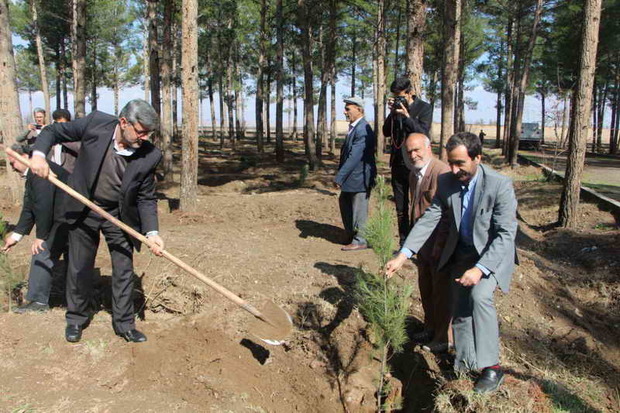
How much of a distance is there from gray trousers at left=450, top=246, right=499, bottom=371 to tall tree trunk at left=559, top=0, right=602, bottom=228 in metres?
6.80

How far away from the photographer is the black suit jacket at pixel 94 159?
11.9 feet

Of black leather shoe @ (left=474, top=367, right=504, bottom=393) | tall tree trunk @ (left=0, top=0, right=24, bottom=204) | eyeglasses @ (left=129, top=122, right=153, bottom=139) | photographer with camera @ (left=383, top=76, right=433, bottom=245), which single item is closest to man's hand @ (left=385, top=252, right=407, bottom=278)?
black leather shoe @ (left=474, top=367, right=504, bottom=393)

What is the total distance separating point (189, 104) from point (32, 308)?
5095 mm

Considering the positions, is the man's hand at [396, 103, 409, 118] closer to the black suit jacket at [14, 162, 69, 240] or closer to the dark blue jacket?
the dark blue jacket

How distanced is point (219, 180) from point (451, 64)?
25.2 feet

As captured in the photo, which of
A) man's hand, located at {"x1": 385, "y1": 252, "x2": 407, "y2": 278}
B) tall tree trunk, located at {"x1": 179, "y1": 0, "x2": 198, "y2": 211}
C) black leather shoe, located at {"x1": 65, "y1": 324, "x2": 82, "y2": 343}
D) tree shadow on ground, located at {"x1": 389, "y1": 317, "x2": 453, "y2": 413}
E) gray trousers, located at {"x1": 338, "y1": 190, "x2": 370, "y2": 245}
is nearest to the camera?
man's hand, located at {"x1": 385, "y1": 252, "x2": 407, "y2": 278}

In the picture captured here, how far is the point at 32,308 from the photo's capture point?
4484 mm

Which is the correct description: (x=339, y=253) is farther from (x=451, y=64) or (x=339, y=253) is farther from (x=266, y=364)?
(x=451, y=64)

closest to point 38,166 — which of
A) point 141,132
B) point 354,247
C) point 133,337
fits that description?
point 141,132

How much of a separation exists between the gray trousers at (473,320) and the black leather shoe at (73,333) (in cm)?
312

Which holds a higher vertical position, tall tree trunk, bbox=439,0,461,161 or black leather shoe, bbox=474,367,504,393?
tall tree trunk, bbox=439,0,461,161

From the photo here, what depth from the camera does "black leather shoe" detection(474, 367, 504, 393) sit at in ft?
10.8

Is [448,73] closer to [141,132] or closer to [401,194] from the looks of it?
[401,194]

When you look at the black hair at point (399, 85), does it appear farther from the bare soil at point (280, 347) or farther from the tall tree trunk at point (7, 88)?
the tall tree trunk at point (7, 88)
